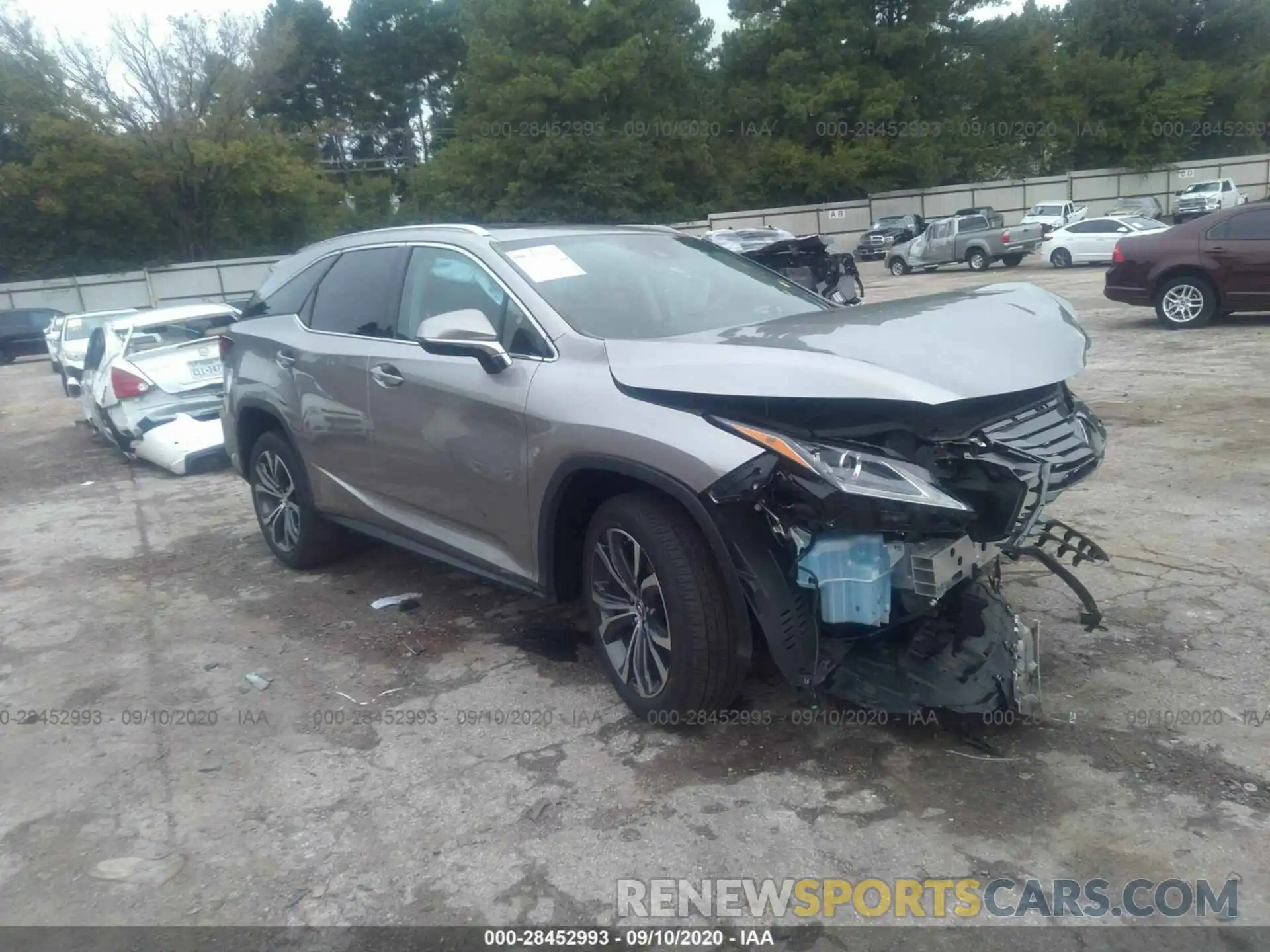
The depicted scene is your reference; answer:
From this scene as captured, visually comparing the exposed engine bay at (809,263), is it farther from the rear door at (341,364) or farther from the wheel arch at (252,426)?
the rear door at (341,364)

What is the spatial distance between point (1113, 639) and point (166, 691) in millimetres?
4078

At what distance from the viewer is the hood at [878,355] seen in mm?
3320

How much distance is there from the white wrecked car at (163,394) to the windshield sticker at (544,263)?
602cm

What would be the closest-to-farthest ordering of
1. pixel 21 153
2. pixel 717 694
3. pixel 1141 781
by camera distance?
1. pixel 1141 781
2. pixel 717 694
3. pixel 21 153

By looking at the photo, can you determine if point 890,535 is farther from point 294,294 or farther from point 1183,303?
point 1183,303

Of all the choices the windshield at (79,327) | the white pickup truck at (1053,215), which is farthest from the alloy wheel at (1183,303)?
the white pickup truck at (1053,215)

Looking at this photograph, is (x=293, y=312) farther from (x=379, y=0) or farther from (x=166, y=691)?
(x=379, y=0)

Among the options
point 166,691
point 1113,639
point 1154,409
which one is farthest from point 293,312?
point 1154,409

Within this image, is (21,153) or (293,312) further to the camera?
(21,153)

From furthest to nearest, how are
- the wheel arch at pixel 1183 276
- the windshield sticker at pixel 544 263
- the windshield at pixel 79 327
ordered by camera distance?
1. the windshield at pixel 79 327
2. the wheel arch at pixel 1183 276
3. the windshield sticker at pixel 544 263

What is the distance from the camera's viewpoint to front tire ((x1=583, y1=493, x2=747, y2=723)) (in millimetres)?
3494

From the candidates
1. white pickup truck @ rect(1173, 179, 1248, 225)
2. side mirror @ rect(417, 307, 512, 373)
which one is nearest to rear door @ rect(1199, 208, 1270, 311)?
side mirror @ rect(417, 307, 512, 373)

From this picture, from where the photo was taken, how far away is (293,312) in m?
5.75

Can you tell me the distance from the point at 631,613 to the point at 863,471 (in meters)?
1.11
